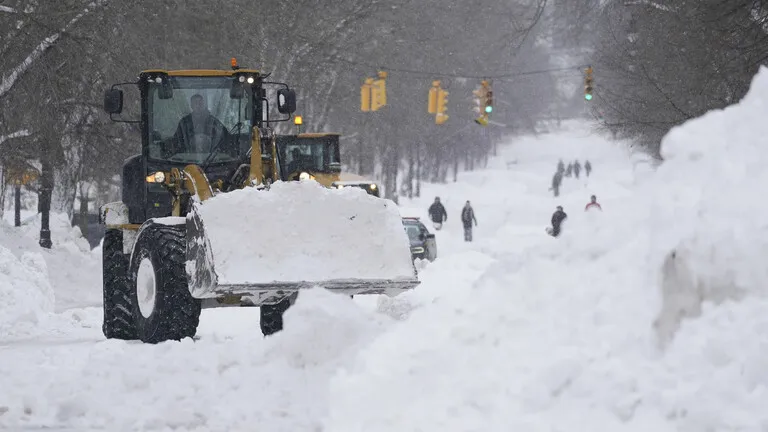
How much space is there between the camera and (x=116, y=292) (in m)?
13.9

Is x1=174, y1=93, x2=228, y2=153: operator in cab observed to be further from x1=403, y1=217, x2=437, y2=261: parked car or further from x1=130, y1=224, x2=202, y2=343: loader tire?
x1=403, y1=217, x2=437, y2=261: parked car

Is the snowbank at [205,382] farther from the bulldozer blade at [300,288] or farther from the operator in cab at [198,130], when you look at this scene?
the operator in cab at [198,130]

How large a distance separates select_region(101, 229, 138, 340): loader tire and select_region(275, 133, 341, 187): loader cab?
39.0ft

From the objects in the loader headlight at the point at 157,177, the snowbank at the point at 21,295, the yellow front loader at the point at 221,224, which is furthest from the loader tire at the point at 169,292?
the snowbank at the point at 21,295

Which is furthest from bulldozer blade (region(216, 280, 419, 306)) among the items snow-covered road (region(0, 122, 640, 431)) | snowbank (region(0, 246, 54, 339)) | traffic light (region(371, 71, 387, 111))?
traffic light (region(371, 71, 387, 111))

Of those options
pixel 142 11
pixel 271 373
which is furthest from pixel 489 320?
pixel 142 11

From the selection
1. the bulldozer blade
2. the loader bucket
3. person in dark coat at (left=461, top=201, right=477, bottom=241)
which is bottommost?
person in dark coat at (left=461, top=201, right=477, bottom=241)

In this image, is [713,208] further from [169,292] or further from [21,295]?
[21,295]

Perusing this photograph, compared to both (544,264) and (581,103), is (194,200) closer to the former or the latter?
(544,264)

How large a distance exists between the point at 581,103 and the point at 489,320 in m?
158

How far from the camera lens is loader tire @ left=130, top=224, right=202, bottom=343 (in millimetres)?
11945

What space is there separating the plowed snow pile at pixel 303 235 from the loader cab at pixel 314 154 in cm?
1416

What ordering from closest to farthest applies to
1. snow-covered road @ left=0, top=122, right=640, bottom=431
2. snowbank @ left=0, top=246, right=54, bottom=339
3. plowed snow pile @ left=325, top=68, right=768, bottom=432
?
plowed snow pile @ left=325, top=68, right=768, bottom=432 → snow-covered road @ left=0, top=122, right=640, bottom=431 → snowbank @ left=0, top=246, right=54, bottom=339

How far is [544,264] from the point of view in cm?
722
